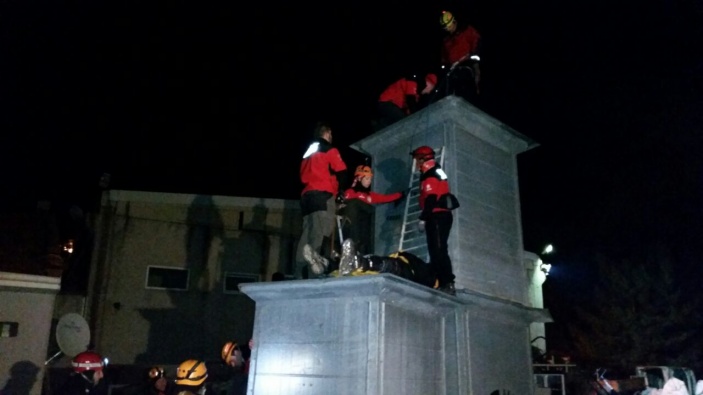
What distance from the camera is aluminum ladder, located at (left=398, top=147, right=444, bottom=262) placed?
28.1ft

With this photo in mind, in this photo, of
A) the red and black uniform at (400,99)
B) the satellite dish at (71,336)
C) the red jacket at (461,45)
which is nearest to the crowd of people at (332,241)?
the red and black uniform at (400,99)

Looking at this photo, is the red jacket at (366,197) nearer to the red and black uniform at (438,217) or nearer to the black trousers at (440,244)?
the red and black uniform at (438,217)

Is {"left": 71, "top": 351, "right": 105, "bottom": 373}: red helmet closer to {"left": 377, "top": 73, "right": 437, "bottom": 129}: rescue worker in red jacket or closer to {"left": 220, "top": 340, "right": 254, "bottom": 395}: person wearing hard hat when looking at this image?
{"left": 220, "top": 340, "right": 254, "bottom": 395}: person wearing hard hat

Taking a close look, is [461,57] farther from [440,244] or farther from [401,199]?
[440,244]

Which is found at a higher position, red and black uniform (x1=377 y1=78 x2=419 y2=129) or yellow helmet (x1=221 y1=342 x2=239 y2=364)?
red and black uniform (x1=377 y1=78 x2=419 y2=129)

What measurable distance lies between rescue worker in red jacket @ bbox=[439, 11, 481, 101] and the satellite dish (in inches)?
405

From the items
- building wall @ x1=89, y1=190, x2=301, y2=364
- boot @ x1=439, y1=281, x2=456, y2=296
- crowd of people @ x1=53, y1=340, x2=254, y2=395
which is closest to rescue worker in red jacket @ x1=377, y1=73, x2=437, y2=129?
boot @ x1=439, y1=281, x2=456, y2=296

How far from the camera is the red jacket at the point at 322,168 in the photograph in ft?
24.9

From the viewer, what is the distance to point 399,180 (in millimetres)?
9461

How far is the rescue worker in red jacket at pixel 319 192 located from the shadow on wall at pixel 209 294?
36.9 ft

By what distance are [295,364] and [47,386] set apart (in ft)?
30.4

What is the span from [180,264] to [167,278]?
60 cm

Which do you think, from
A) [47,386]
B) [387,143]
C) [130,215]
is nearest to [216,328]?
[130,215]

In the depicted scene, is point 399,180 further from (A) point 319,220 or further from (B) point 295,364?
(B) point 295,364
